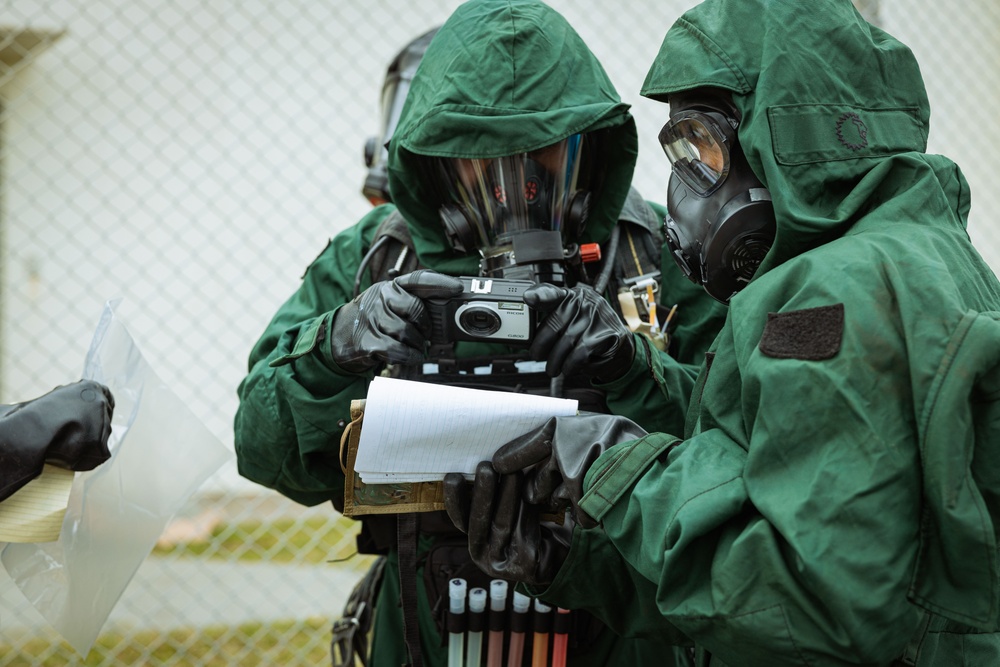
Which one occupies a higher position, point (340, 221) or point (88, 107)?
point (88, 107)

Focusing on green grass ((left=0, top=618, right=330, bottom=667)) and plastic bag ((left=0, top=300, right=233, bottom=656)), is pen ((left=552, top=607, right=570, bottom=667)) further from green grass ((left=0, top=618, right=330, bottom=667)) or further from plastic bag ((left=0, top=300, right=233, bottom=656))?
green grass ((left=0, top=618, right=330, bottom=667))

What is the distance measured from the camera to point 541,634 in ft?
6.29

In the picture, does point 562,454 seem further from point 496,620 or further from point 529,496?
point 496,620

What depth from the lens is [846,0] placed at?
Answer: 1.45 m

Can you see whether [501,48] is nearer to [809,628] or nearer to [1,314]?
[809,628]

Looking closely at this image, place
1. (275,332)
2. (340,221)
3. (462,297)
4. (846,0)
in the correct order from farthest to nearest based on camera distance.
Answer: (340,221)
(275,332)
(462,297)
(846,0)

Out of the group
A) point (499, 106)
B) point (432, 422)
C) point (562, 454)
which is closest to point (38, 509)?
point (432, 422)

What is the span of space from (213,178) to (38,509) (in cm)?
332

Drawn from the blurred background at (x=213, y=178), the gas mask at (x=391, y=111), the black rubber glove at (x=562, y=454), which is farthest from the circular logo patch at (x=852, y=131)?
the blurred background at (x=213, y=178)

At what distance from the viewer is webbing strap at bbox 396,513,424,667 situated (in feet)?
6.13

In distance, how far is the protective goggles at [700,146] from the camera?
1.47m

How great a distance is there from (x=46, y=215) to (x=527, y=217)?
12.2 feet

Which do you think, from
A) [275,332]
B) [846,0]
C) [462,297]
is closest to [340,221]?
[275,332]

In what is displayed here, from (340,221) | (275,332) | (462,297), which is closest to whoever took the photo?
(462,297)
